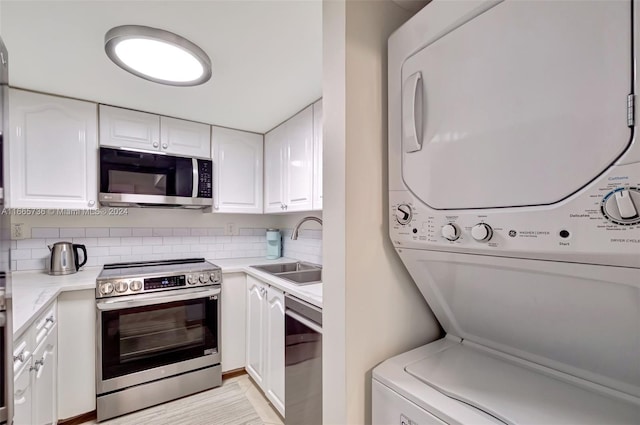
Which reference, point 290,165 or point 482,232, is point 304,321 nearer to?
point 482,232

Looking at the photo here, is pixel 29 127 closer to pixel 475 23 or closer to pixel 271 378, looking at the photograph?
pixel 271 378

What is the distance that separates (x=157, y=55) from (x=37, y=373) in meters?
1.66

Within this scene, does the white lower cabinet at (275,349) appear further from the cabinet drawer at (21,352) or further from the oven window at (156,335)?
the cabinet drawer at (21,352)

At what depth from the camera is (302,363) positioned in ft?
4.83

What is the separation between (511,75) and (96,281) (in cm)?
227

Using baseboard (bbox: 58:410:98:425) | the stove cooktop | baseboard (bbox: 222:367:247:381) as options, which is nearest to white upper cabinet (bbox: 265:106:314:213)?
the stove cooktop

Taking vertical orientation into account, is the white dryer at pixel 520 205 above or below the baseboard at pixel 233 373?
above

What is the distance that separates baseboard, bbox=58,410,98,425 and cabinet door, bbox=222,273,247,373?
0.81 metres

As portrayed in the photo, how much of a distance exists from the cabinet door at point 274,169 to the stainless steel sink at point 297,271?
498 millimetres

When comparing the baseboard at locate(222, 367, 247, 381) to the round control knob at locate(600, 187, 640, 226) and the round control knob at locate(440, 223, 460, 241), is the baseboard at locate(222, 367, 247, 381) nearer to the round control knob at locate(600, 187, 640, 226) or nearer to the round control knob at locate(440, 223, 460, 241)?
the round control knob at locate(440, 223, 460, 241)

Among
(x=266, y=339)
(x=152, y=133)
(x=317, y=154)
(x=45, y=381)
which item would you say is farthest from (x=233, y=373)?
(x=152, y=133)

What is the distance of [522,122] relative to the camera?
58 centimetres

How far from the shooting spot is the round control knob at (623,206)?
0.45 m

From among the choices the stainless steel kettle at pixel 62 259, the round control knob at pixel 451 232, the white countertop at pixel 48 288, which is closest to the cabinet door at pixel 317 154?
the white countertop at pixel 48 288
